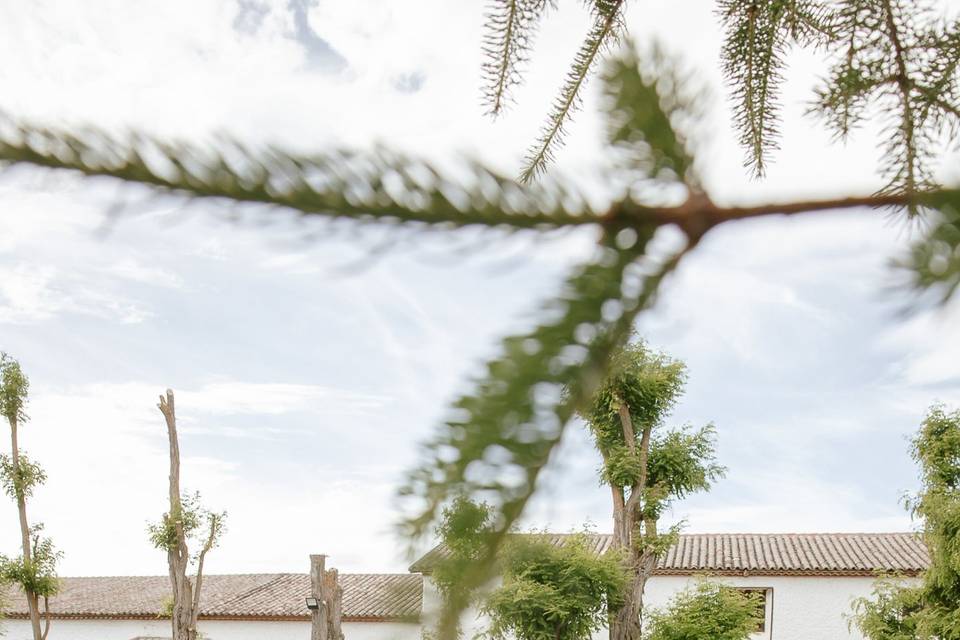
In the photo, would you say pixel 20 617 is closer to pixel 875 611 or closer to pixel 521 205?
pixel 875 611

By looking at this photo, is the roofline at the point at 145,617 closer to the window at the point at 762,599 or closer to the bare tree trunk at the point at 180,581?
the bare tree trunk at the point at 180,581

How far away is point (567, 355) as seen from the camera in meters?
0.40

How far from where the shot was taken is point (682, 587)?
17.2 meters

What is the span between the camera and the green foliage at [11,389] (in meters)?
13.0

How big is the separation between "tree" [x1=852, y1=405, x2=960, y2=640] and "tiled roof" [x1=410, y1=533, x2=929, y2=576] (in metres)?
4.81

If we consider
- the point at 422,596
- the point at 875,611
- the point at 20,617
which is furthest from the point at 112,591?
the point at 422,596

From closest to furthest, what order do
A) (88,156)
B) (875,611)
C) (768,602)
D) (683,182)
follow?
(88,156) < (683,182) < (875,611) < (768,602)

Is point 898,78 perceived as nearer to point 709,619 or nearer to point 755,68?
point 755,68

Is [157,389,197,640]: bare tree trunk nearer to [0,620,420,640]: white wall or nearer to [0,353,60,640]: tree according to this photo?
[0,353,60,640]: tree

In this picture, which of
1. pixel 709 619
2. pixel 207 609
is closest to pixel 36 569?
pixel 207 609

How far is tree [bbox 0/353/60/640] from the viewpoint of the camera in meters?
12.8

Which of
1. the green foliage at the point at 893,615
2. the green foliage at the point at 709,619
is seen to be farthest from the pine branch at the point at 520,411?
the green foliage at the point at 709,619

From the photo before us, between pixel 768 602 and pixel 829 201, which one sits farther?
pixel 768 602

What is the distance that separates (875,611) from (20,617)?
19993 mm
